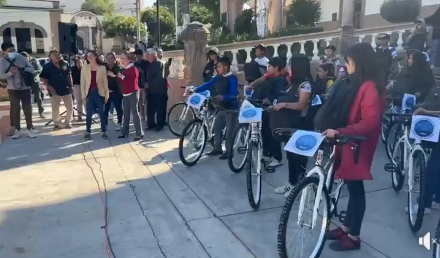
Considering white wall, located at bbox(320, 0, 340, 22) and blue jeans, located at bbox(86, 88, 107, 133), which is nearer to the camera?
blue jeans, located at bbox(86, 88, 107, 133)

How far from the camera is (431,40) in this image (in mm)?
9711

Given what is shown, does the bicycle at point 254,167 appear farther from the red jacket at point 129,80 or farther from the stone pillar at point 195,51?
the stone pillar at point 195,51

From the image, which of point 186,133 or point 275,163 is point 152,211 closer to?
point 186,133

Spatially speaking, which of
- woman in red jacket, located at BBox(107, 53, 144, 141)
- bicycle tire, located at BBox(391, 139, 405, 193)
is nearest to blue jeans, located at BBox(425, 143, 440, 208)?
bicycle tire, located at BBox(391, 139, 405, 193)

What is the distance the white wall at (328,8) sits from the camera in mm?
23062

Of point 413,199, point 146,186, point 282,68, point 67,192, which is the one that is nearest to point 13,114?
point 67,192

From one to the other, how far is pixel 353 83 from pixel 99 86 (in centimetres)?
599

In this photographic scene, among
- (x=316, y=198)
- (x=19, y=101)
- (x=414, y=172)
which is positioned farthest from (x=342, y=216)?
(x=19, y=101)

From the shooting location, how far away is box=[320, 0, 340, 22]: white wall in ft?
75.7

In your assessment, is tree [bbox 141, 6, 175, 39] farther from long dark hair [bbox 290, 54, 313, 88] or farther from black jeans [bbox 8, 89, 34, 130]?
long dark hair [bbox 290, 54, 313, 88]

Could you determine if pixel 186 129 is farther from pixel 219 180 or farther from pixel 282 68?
pixel 282 68

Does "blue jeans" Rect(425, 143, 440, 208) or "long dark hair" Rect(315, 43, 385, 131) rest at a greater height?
"long dark hair" Rect(315, 43, 385, 131)

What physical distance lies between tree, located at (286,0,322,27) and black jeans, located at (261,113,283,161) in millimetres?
17665

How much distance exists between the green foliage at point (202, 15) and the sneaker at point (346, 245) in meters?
35.8
